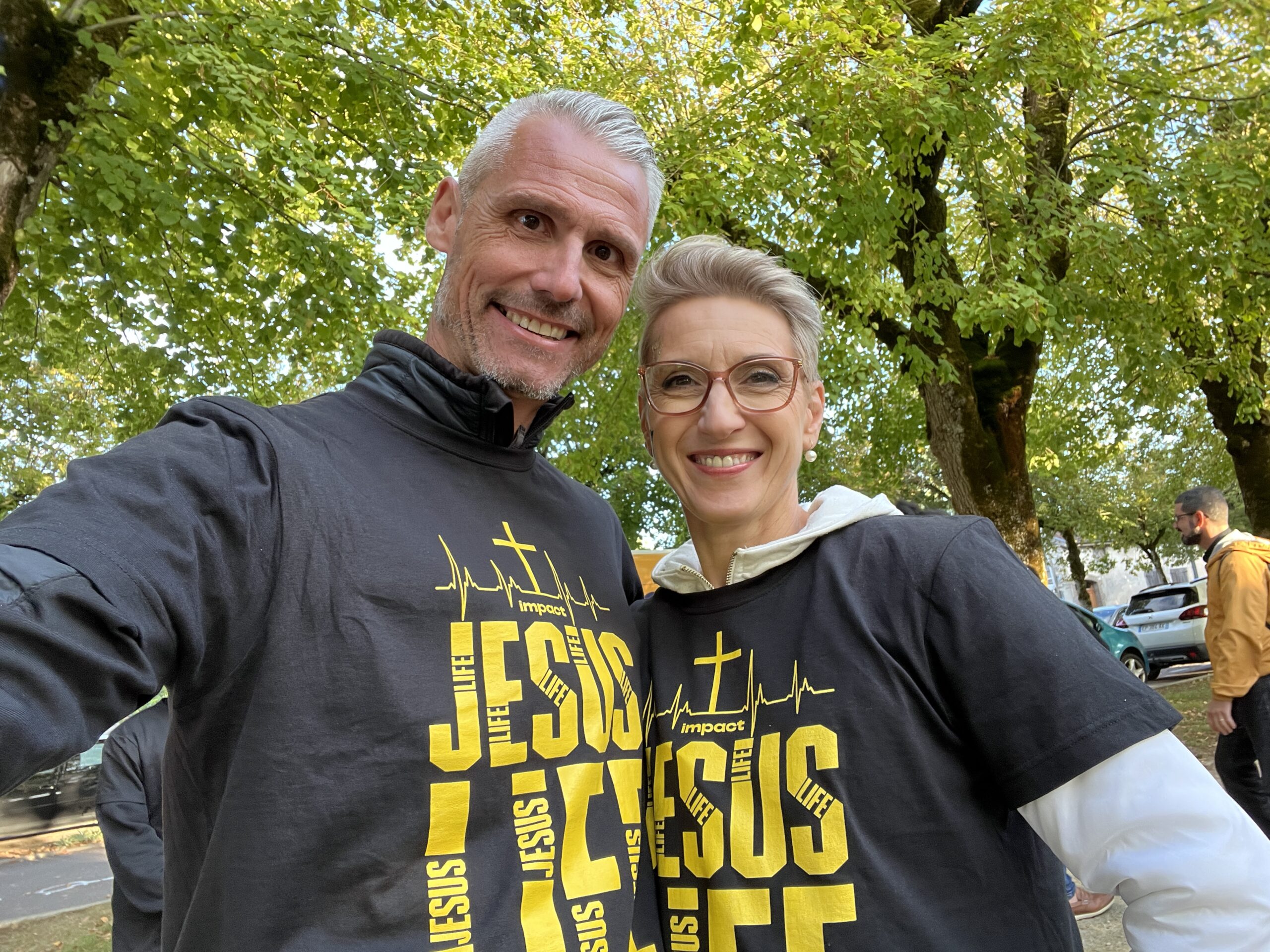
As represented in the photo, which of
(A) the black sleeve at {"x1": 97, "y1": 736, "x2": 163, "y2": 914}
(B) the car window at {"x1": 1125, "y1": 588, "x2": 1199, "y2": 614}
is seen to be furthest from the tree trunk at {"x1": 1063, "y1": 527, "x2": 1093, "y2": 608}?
(A) the black sleeve at {"x1": 97, "y1": 736, "x2": 163, "y2": 914}

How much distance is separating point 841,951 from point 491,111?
6053 millimetres

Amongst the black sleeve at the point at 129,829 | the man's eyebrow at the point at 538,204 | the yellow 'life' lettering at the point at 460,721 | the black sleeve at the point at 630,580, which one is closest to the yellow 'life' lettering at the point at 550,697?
the yellow 'life' lettering at the point at 460,721

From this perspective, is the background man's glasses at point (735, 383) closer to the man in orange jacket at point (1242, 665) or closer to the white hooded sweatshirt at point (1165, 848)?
the white hooded sweatshirt at point (1165, 848)

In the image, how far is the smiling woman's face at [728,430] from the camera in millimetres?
1783

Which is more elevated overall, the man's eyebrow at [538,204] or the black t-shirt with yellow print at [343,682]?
the man's eyebrow at [538,204]

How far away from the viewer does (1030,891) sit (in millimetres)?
1418

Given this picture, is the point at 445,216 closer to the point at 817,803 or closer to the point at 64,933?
the point at 817,803

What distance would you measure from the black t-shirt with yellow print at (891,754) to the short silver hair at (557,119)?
97cm

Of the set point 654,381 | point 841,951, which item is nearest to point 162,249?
point 654,381

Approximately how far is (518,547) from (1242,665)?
18.8 feet

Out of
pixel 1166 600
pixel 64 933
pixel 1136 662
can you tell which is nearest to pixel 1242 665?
pixel 64 933

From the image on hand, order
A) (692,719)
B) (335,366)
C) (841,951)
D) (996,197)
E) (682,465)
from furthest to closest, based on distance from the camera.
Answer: (335,366), (996,197), (682,465), (692,719), (841,951)

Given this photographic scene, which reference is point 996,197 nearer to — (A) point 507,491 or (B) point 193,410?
(A) point 507,491

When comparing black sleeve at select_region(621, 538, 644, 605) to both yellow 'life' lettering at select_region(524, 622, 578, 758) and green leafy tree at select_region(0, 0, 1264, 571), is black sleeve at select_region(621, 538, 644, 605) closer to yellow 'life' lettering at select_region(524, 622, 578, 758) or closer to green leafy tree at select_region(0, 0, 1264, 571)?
yellow 'life' lettering at select_region(524, 622, 578, 758)
